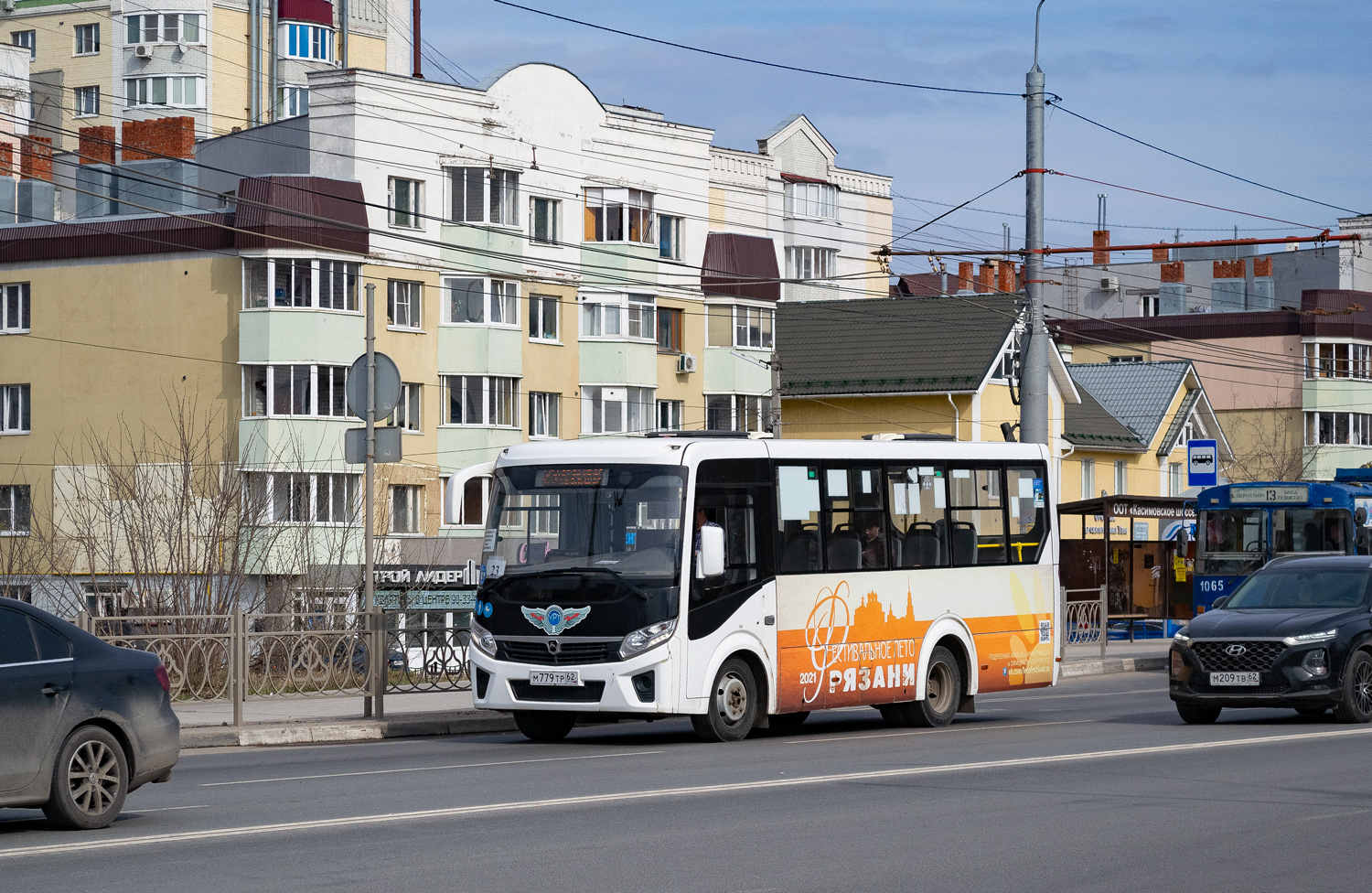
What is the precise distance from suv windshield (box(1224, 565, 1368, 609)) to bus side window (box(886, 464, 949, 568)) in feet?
10.7

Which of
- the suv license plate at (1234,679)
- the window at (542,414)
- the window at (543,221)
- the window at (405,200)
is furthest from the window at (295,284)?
the suv license plate at (1234,679)

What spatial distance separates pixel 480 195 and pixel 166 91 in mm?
42607

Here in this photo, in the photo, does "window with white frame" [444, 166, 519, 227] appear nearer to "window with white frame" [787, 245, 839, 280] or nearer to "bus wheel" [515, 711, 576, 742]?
"window with white frame" [787, 245, 839, 280]

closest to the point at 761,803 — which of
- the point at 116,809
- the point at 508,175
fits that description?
the point at 116,809

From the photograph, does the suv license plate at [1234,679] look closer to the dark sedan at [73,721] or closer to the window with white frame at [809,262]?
the dark sedan at [73,721]

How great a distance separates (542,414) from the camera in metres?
57.9

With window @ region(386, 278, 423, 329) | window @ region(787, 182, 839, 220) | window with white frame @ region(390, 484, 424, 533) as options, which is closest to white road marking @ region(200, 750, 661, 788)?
window with white frame @ region(390, 484, 424, 533)

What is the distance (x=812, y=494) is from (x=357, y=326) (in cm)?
3605

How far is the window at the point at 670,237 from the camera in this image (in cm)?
6225

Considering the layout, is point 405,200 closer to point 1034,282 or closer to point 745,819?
point 1034,282

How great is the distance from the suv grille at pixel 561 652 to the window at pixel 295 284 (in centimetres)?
3592

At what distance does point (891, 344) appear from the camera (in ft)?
206

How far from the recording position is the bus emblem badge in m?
17.0

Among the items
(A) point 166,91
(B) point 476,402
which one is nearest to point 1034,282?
(B) point 476,402
